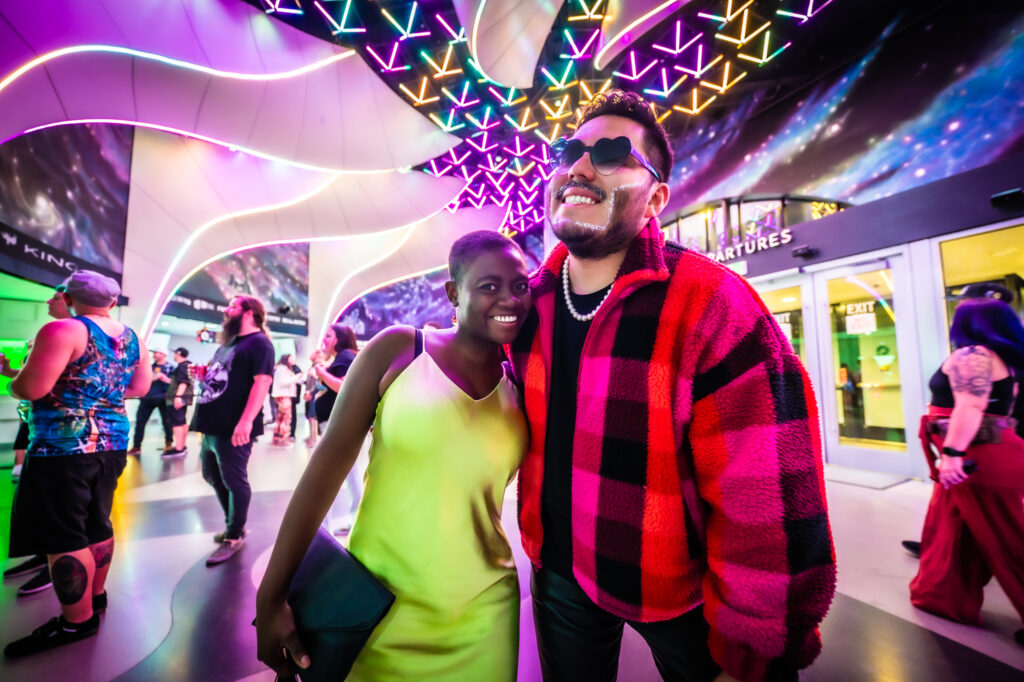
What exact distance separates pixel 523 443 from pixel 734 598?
2.14ft

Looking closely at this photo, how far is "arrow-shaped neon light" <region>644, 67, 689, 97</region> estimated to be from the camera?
8672mm

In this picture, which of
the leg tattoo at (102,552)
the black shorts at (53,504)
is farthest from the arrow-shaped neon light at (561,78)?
the leg tattoo at (102,552)

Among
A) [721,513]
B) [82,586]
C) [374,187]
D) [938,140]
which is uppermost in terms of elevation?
[374,187]

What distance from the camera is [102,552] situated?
2451 mm

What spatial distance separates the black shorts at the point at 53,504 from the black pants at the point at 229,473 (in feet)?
2.91

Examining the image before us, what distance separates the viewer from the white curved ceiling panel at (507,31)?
249 inches

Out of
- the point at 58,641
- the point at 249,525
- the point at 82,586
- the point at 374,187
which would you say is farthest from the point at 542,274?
the point at 374,187

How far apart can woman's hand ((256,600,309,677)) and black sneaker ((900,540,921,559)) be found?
437cm

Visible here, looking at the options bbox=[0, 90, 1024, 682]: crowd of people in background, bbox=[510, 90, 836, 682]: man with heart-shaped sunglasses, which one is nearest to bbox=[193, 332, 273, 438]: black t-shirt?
bbox=[0, 90, 1024, 682]: crowd of people in background

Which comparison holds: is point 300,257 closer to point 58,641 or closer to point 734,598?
point 58,641

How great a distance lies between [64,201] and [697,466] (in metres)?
10.3

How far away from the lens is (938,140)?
6.17 meters

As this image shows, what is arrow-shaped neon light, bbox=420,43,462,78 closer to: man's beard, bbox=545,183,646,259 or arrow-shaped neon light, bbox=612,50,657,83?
arrow-shaped neon light, bbox=612,50,657,83

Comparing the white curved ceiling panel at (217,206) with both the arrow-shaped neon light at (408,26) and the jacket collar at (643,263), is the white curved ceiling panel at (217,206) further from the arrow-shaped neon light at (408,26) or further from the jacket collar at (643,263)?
the jacket collar at (643,263)
